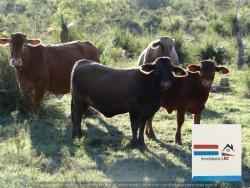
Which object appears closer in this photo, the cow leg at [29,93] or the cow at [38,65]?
the cow at [38,65]

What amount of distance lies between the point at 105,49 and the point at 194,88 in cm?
863

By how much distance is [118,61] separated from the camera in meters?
18.5

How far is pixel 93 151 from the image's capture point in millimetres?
9328

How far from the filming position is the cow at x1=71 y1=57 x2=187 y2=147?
29.8ft

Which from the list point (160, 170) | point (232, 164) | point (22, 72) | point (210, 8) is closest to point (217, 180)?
point (232, 164)

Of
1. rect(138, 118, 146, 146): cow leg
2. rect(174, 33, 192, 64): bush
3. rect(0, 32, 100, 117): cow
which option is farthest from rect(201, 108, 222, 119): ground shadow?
rect(174, 33, 192, 64): bush

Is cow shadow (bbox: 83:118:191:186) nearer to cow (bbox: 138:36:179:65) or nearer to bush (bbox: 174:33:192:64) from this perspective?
cow (bbox: 138:36:179:65)

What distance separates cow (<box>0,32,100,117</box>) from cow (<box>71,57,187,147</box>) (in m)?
1.65

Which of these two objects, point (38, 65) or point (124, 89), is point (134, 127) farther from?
point (38, 65)

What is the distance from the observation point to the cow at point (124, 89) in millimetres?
9086

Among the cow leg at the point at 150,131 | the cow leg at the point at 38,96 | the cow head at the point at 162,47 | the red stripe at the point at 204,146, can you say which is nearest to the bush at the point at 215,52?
the cow head at the point at 162,47

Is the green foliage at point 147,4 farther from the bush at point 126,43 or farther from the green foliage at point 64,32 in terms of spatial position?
the green foliage at point 64,32

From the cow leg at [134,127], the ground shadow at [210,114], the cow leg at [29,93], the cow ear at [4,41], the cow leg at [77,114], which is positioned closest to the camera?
the cow leg at [134,127]

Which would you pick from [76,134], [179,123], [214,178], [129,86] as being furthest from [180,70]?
[214,178]
